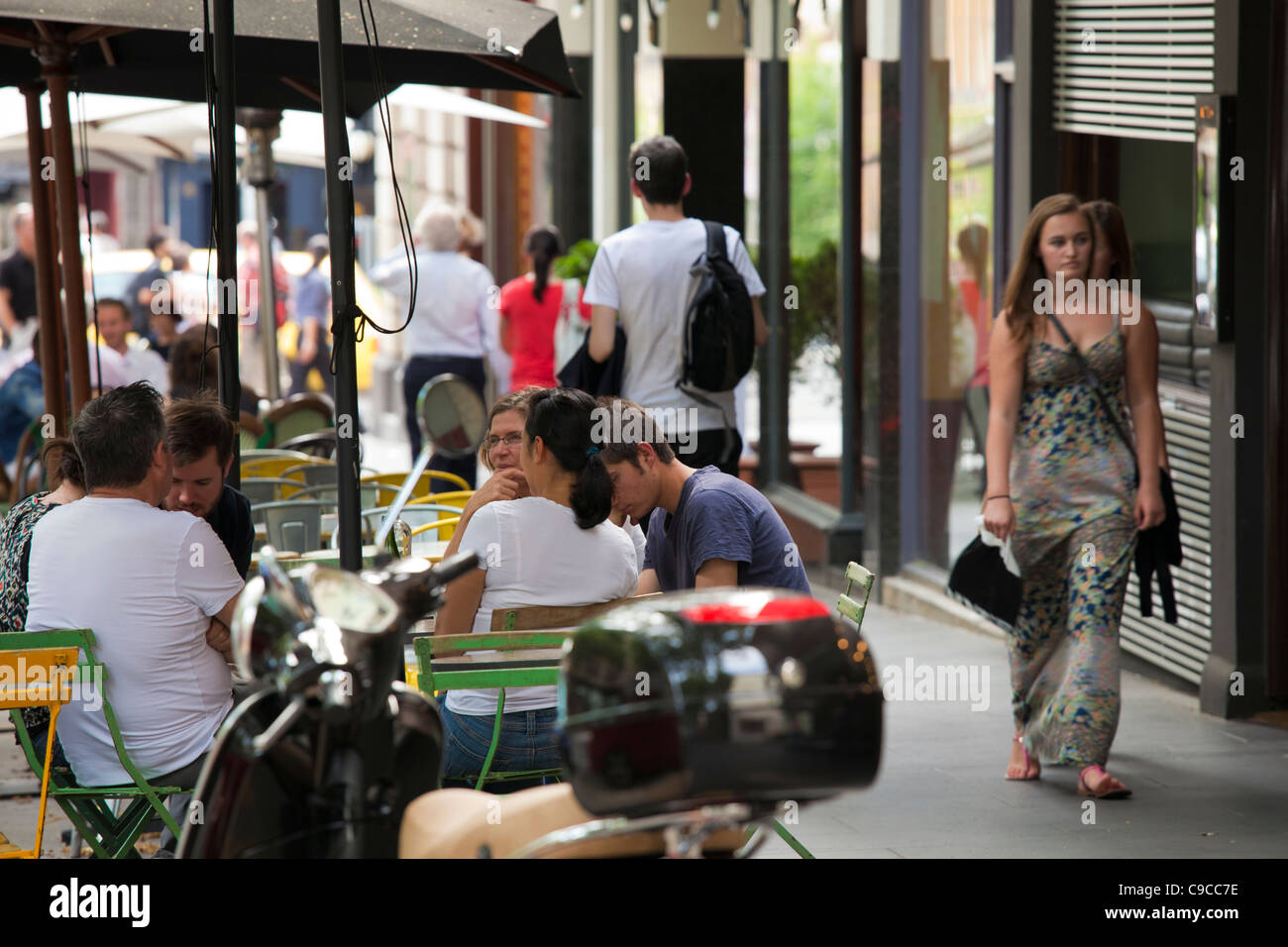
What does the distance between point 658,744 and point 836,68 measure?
8.67m

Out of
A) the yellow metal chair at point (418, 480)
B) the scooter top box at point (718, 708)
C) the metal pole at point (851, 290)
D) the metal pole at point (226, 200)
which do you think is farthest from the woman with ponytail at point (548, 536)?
the metal pole at point (851, 290)

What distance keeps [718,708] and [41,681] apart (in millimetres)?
2324

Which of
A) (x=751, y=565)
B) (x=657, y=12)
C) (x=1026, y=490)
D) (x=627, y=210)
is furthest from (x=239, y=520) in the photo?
(x=627, y=210)

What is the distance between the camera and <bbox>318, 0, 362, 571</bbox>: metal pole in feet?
12.2

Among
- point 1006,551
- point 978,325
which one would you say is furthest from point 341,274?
point 978,325

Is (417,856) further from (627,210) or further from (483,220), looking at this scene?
(483,220)

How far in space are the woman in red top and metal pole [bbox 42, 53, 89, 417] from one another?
17.7ft

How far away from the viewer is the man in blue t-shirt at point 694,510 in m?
4.44

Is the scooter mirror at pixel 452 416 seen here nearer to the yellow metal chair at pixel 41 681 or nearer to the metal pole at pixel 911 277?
the metal pole at pixel 911 277

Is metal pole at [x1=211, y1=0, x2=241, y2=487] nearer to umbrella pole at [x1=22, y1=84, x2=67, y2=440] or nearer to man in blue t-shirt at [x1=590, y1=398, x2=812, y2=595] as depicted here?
man in blue t-shirt at [x1=590, y1=398, x2=812, y2=595]

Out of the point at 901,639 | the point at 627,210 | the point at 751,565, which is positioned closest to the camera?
the point at 751,565

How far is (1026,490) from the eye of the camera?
228 inches

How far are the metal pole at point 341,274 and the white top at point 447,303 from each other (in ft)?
24.6

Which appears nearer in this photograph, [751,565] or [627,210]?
[751,565]
